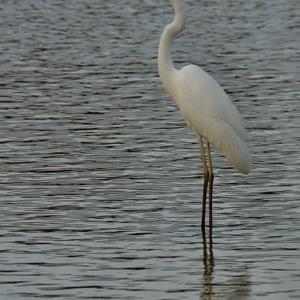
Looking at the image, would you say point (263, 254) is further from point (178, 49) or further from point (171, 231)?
point (178, 49)

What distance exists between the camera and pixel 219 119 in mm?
11547

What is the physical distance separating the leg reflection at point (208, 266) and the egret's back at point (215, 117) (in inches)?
38.3

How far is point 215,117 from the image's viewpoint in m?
11.5

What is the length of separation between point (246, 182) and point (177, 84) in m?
1.49

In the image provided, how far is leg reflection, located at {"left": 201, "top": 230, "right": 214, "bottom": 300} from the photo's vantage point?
8.89 m

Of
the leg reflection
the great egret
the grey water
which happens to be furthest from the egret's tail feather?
Answer: the leg reflection

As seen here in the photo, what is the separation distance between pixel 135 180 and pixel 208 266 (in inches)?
127

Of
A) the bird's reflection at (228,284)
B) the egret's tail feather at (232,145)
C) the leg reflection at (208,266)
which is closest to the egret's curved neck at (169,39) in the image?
the egret's tail feather at (232,145)

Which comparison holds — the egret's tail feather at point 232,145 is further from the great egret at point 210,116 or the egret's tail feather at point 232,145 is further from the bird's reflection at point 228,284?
the bird's reflection at point 228,284

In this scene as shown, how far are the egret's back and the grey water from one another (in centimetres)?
53

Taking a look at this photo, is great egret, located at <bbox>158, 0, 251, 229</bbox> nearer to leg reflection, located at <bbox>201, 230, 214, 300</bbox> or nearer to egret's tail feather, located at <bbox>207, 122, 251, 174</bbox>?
egret's tail feather, located at <bbox>207, 122, 251, 174</bbox>

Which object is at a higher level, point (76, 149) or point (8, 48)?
point (8, 48)

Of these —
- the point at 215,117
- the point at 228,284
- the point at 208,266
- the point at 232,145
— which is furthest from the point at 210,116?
the point at 228,284

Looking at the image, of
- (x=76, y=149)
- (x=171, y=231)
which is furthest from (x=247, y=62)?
(x=171, y=231)
